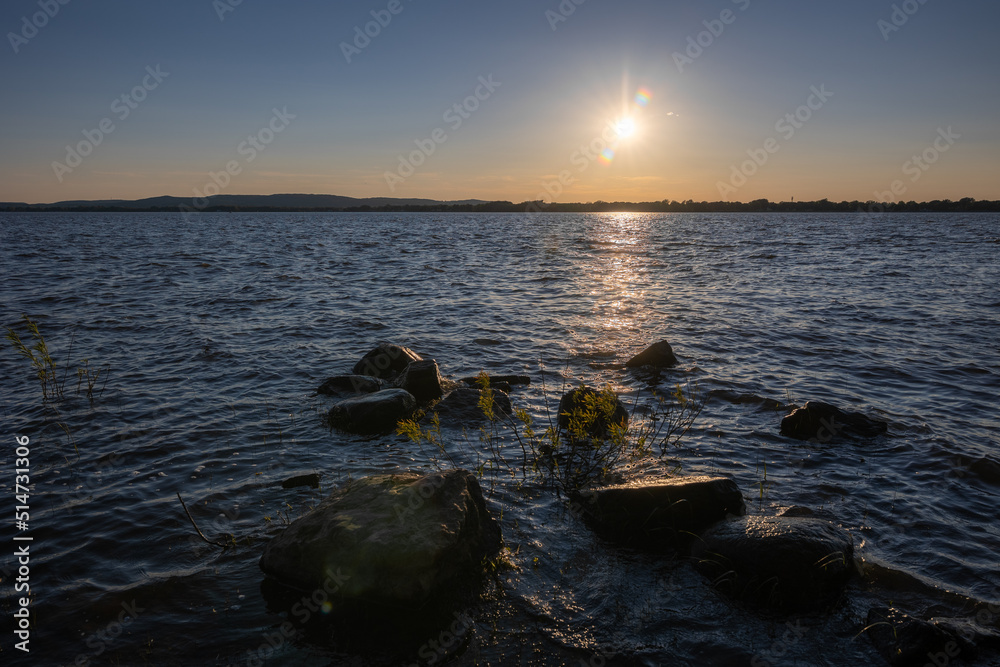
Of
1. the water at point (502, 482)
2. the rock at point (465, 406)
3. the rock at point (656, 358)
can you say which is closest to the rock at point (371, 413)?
the water at point (502, 482)

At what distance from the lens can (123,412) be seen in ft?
32.3

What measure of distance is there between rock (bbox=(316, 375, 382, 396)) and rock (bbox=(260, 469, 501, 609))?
5.37m

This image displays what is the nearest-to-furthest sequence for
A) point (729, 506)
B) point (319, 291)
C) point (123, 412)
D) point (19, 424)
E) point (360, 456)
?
point (729, 506) → point (360, 456) → point (19, 424) → point (123, 412) → point (319, 291)

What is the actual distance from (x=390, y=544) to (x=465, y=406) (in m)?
5.25

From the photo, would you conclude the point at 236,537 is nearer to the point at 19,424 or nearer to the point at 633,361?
the point at 19,424

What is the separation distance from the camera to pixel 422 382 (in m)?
10.8

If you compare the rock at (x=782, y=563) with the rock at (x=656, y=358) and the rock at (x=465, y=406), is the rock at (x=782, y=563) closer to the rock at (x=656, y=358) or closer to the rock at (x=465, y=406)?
the rock at (x=465, y=406)

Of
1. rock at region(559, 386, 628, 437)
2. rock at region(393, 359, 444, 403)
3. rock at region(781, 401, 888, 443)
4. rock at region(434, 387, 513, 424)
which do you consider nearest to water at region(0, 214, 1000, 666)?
rock at region(781, 401, 888, 443)

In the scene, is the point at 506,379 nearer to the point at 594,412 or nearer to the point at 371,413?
the point at 371,413

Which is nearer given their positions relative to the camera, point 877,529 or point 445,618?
point 445,618

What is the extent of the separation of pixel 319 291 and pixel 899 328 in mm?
21749

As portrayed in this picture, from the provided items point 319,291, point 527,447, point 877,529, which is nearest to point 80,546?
point 527,447

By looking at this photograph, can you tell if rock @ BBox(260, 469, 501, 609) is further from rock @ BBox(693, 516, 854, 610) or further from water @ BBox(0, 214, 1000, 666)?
rock @ BBox(693, 516, 854, 610)

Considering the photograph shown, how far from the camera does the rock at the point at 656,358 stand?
42.7ft
